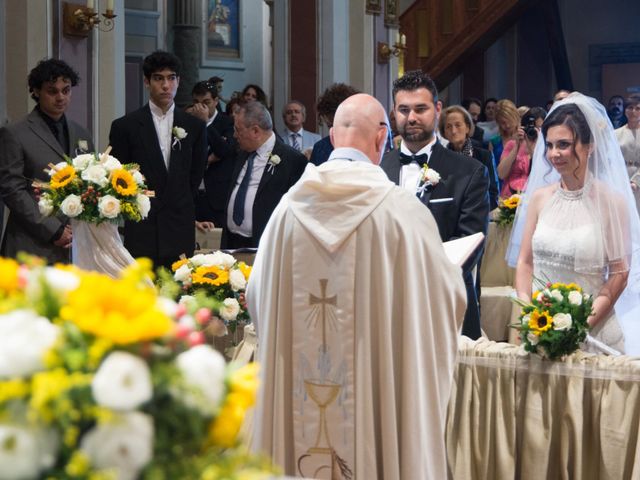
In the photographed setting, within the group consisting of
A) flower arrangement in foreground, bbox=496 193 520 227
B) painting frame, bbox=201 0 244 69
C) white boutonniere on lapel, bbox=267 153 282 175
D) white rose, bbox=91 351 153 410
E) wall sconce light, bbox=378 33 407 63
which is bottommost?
white rose, bbox=91 351 153 410

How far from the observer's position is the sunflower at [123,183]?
5.68 m

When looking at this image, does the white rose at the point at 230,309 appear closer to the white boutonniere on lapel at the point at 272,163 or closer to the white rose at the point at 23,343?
the white boutonniere on lapel at the point at 272,163

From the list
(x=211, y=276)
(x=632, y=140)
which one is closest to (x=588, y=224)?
(x=211, y=276)

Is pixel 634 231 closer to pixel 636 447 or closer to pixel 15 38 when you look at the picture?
pixel 636 447

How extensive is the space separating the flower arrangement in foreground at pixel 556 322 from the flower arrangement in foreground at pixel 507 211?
4.02 meters

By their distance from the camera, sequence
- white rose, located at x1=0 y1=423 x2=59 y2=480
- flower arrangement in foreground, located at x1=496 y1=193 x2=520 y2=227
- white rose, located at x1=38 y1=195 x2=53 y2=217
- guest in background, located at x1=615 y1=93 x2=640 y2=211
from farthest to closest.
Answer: guest in background, located at x1=615 y1=93 x2=640 y2=211, flower arrangement in foreground, located at x1=496 y1=193 x2=520 y2=227, white rose, located at x1=38 y1=195 x2=53 y2=217, white rose, located at x1=0 y1=423 x2=59 y2=480

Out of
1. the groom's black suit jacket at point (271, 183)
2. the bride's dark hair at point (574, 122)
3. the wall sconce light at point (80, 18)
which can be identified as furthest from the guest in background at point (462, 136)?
the bride's dark hair at point (574, 122)

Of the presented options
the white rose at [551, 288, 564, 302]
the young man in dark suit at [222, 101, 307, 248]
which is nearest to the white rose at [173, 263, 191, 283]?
the young man in dark suit at [222, 101, 307, 248]

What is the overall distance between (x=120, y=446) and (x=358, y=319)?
7.79 feet

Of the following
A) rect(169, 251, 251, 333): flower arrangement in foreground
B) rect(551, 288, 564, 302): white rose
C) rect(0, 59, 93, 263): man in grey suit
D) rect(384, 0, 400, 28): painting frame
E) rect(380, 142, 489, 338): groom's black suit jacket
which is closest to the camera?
rect(551, 288, 564, 302): white rose

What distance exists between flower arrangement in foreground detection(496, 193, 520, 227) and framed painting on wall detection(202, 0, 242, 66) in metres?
9.56

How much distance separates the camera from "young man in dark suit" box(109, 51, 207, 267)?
23.5ft

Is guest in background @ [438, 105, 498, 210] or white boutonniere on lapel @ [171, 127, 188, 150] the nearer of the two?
white boutonniere on lapel @ [171, 127, 188, 150]

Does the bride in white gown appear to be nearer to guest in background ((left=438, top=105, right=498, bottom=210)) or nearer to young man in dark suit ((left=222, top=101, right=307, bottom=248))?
young man in dark suit ((left=222, top=101, right=307, bottom=248))
